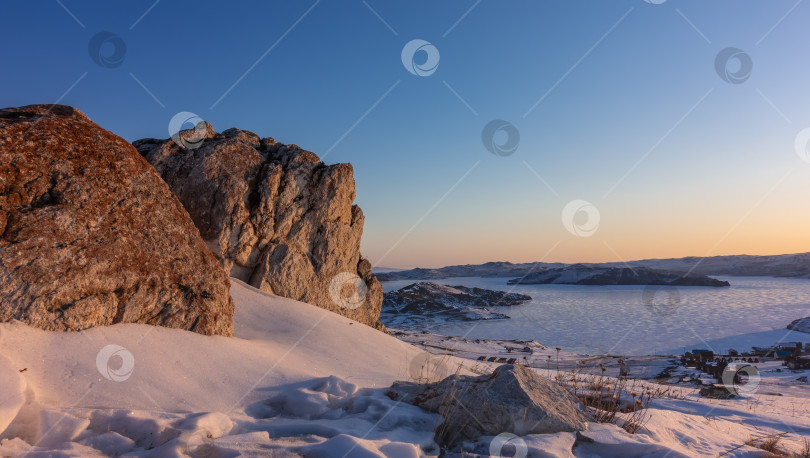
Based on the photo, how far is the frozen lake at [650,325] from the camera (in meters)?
18.6

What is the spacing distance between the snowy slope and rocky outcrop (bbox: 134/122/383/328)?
2.86m

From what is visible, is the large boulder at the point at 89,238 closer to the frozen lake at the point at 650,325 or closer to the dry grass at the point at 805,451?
the dry grass at the point at 805,451

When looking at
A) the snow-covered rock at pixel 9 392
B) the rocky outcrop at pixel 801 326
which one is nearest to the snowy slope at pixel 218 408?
the snow-covered rock at pixel 9 392

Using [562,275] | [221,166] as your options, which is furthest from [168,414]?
[562,275]

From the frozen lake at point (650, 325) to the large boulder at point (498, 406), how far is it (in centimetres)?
1516

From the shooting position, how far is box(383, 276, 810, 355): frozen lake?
18578mm

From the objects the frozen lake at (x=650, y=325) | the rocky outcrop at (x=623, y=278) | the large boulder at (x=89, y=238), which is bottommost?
the frozen lake at (x=650, y=325)

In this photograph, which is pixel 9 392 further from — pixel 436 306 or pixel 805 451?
pixel 436 306

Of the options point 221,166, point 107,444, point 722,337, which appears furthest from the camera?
point 722,337

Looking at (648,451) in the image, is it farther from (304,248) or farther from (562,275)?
(562,275)

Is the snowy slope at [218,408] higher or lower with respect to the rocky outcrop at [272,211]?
lower

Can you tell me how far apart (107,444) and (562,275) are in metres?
63.1

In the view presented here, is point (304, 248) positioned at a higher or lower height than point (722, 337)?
higher

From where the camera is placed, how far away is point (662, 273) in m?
55.6
